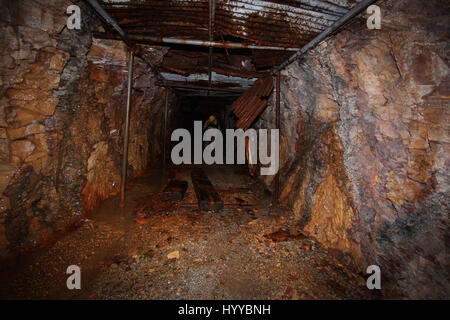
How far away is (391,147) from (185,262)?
3134 mm

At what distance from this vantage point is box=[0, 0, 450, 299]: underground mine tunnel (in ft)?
7.16

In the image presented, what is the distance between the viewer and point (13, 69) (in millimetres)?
2520

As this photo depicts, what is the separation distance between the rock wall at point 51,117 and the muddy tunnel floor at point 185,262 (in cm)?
47

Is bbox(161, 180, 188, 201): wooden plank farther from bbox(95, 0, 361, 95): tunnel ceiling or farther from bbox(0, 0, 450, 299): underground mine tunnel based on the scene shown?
bbox(95, 0, 361, 95): tunnel ceiling

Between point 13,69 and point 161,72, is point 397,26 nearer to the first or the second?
point 13,69

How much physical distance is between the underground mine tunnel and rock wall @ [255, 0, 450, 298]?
2 cm

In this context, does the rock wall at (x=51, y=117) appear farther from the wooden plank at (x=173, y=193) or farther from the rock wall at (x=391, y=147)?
the rock wall at (x=391, y=147)

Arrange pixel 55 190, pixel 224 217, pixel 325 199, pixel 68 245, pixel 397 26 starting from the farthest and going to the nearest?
pixel 224 217
pixel 325 199
pixel 55 190
pixel 68 245
pixel 397 26

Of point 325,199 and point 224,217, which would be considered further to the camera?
point 224,217

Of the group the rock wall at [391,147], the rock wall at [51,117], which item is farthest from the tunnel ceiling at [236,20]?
the rock wall at [51,117]

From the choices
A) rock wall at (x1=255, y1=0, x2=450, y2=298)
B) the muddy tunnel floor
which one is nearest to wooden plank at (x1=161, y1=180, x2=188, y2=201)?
the muddy tunnel floor

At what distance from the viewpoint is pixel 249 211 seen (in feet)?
15.0

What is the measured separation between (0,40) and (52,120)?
1071mm

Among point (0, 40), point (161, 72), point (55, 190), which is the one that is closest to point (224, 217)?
point (55, 190)
